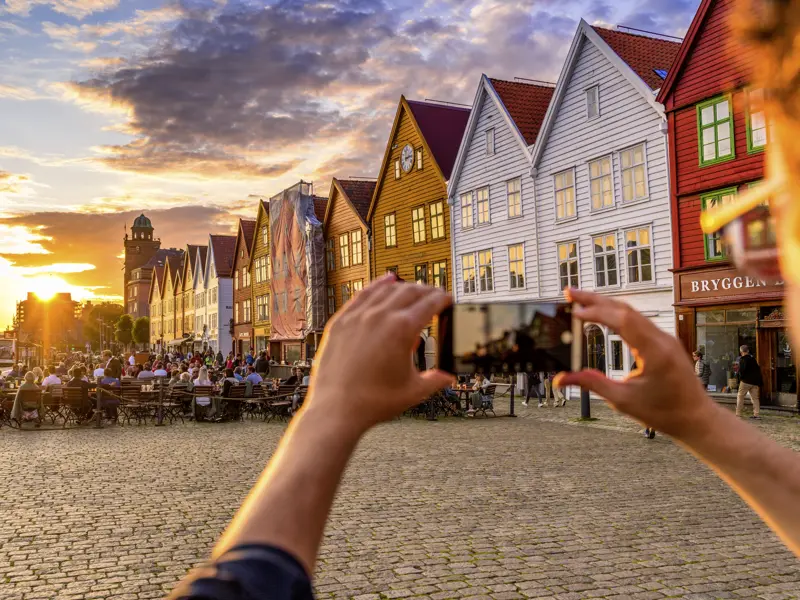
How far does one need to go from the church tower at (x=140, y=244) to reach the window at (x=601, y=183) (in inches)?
5926

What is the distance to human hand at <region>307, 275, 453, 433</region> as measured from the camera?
1.18 meters

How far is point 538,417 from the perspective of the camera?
22.4 m

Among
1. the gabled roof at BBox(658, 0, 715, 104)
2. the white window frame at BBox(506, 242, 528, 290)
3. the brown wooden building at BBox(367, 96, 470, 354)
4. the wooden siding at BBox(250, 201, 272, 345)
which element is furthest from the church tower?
the gabled roof at BBox(658, 0, 715, 104)

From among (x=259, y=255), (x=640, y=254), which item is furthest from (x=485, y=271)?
(x=259, y=255)

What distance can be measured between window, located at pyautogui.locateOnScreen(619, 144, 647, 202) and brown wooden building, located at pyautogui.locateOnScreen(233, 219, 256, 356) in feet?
139

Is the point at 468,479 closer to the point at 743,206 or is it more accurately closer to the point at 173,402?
the point at 743,206

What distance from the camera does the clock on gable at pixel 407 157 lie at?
4066cm

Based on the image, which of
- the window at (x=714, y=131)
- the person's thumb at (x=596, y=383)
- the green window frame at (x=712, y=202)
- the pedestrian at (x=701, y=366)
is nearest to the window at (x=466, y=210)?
the window at (x=714, y=131)

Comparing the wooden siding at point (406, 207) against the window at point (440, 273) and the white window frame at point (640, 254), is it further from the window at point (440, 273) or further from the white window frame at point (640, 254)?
the white window frame at point (640, 254)

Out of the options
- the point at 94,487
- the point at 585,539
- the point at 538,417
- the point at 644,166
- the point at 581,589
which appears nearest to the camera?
the point at 581,589

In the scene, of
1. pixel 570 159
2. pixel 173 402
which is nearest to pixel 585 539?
pixel 173 402

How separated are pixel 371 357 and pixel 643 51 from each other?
3089cm

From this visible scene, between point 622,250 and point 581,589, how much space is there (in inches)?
894

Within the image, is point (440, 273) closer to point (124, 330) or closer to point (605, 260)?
point (605, 260)
